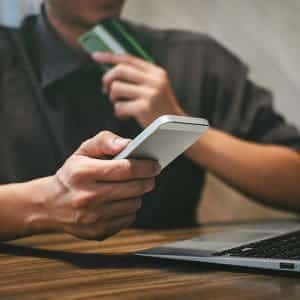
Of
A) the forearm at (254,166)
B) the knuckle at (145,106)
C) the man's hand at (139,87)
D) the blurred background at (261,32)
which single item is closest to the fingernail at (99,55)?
A: the man's hand at (139,87)

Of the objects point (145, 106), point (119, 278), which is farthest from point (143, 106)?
point (119, 278)

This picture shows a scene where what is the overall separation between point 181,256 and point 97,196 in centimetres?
11

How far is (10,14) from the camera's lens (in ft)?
4.06

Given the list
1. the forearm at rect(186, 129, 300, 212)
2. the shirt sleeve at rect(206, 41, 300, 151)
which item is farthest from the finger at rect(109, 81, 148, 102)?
the shirt sleeve at rect(206, 41, 300, 151)

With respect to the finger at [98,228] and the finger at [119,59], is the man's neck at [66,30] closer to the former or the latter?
the finger at [119,59]

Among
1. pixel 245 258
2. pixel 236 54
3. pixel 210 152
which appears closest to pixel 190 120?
pixel 245 258

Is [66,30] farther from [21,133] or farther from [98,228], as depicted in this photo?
[98,228]

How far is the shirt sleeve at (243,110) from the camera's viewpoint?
4.38 ft

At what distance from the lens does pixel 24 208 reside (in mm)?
709

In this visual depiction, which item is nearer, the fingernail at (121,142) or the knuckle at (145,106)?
the fingernail at (121,142)

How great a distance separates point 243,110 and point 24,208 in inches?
30.1

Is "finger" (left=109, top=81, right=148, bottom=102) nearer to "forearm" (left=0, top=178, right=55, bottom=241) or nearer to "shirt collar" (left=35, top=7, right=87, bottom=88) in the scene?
"shirt collar" (left=35, top=7, right=87, bottom=88)

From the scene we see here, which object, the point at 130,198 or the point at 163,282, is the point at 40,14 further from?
the point at 163,282

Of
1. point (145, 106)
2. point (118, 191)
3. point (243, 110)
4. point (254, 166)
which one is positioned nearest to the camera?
point (118, 191)
